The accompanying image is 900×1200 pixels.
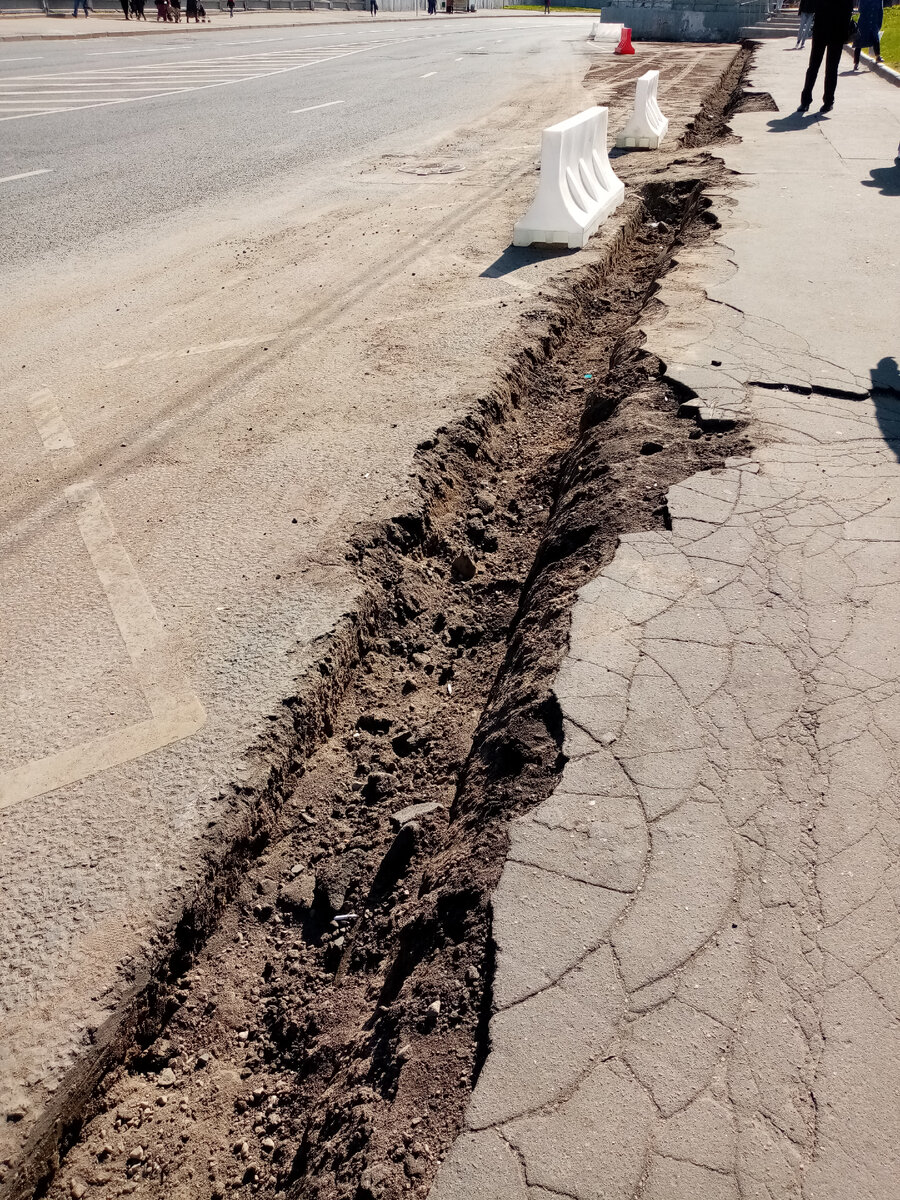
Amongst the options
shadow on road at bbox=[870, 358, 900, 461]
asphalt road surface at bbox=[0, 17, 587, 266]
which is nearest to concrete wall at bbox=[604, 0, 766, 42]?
asphalt road surface at bbox=[0, 17, 587, 266]

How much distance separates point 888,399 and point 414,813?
395cm

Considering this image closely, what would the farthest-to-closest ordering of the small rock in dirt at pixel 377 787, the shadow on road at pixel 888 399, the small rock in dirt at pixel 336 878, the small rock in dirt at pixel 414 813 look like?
1. the shadow on road at pixel 888 399
2. the small rock in dirt at pixel 377 787
3. the small rock in dirt at pixel 414 813
4. the small rock in dirt at pixel 336 878

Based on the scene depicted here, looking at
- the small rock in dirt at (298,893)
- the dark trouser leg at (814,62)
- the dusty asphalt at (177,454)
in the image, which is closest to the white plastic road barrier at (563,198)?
the dusty asphalt at (177,454)

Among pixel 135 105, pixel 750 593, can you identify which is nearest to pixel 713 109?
pixel 135 105

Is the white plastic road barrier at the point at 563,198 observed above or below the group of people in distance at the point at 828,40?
below

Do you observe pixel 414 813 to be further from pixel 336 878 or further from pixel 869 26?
pixel 869 26

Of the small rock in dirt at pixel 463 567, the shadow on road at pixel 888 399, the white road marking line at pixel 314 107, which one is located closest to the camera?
the small rock in dirt at pixel 463 567

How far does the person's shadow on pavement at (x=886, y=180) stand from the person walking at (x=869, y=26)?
1175 centimetres

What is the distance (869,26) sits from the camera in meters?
20.9

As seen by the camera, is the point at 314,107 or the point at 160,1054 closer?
the point at 160,1054

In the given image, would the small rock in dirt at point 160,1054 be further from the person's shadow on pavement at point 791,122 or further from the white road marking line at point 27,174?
the person's shadow on pavement at point 791,122

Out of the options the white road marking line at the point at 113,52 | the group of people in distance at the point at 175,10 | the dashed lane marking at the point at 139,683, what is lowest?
the dashed lane marking at the point at 139,683

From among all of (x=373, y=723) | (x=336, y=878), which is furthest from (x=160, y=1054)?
(x=373, y=723)

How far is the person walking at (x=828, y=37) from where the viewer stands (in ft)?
46.2
